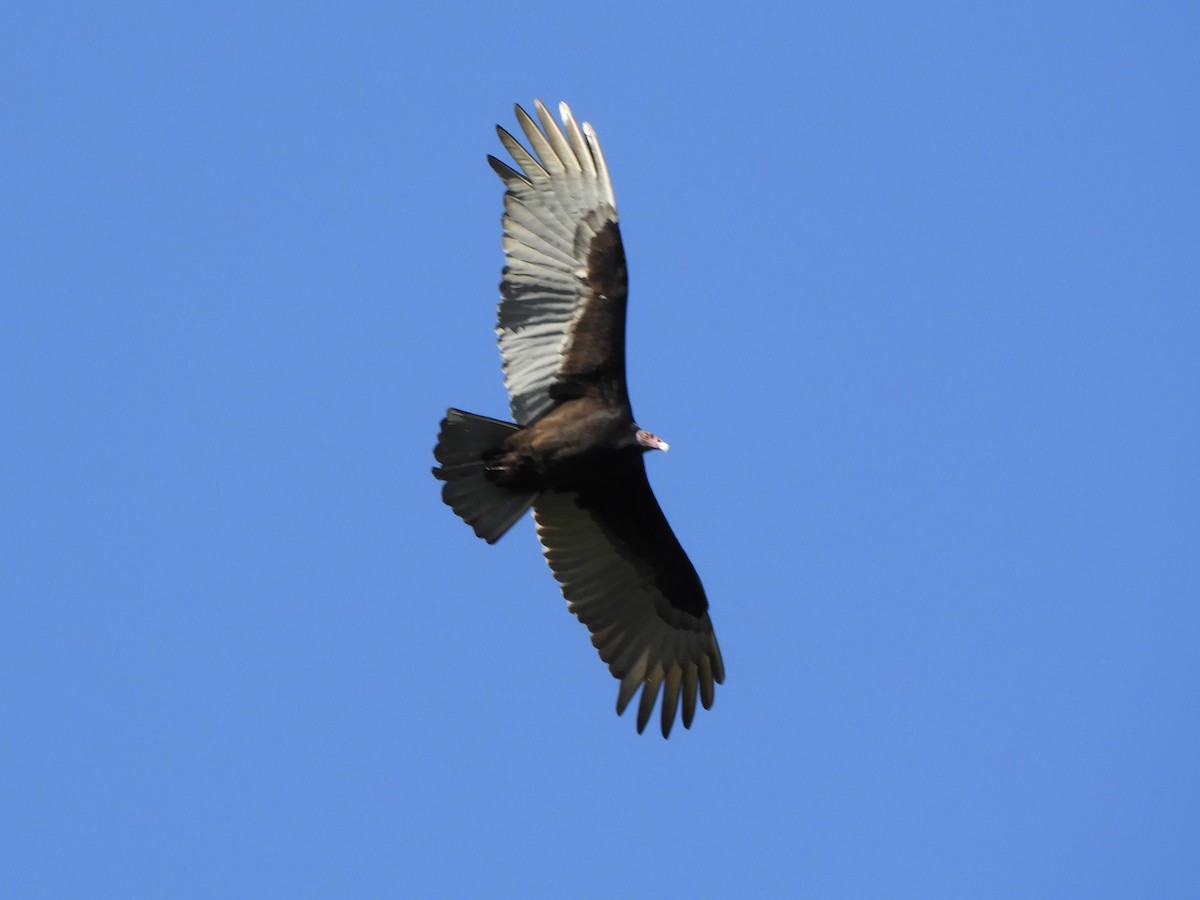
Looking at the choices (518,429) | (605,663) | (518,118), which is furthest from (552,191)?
(605,663)

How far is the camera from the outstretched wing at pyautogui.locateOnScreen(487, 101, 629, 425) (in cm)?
1184

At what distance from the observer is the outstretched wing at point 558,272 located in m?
11.8

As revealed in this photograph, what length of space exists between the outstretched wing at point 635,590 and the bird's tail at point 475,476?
49 centimetres

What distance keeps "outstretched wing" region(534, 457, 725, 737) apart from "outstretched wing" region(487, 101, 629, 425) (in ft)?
3.09

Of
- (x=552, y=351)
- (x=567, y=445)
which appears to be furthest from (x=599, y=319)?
(x=567, y=445)

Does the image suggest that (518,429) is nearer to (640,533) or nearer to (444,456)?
(444,456)

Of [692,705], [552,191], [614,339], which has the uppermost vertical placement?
[552,191]

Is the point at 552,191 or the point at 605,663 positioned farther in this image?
the point at 605,663

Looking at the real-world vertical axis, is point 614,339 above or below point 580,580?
above

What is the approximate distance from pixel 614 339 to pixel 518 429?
2.84ft

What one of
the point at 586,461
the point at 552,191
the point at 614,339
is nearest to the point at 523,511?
the point at 586,461

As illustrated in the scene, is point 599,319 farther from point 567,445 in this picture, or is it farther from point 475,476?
point 475,476

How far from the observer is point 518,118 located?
39.7 ft

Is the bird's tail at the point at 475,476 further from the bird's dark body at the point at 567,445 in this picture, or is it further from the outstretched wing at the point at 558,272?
the outstretched wing at the point at 558,272
